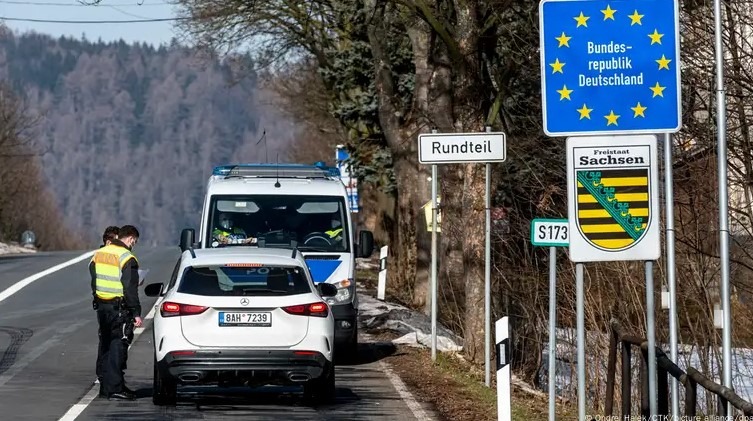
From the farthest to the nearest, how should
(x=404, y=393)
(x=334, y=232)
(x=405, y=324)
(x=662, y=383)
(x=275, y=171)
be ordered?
(x=405, y=324) < (x=275, y=171) < (x=334, y=232) < (x=404, y=393) < (x=662, y=383)

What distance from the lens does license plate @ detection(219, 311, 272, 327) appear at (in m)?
13.9

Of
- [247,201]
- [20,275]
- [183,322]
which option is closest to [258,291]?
[183,322]

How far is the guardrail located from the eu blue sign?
1.75m

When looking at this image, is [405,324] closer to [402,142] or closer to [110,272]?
[402,142]

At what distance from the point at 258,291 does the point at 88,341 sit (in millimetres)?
7834

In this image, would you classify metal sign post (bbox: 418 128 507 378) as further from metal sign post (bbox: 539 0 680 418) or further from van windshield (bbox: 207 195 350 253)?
metal sign post (bbox: 539 0 680 418)

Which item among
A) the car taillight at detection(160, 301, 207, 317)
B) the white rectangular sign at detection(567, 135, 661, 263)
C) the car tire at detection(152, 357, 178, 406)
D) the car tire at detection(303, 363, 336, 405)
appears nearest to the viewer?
the white rectangular sign at detection(567, 135, 661, 263)

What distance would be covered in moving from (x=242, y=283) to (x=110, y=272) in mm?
1642

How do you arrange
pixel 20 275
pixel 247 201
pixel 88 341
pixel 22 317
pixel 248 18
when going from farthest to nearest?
pixel 248 18, pixel 20 275, pixel 22 317, pixel 88 341, pixel 247 201

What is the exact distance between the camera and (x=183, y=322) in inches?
550

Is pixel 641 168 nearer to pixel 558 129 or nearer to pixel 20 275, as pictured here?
pixel 558 129

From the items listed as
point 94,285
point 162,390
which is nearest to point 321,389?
point 162,390

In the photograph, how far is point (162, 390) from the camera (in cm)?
1438

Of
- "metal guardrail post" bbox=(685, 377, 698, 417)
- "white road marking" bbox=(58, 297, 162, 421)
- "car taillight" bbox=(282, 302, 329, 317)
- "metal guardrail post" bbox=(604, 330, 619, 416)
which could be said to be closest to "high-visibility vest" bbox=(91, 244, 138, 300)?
"white road marking" bbox=(58, 297, 162, 421)
